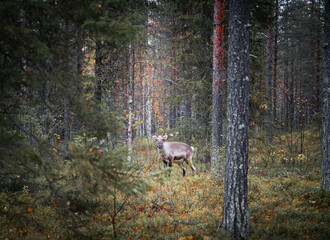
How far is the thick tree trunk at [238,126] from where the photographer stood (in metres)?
5.42

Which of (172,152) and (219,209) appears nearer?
(219,209)

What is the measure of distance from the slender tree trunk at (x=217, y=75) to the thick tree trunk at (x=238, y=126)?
14.2ft

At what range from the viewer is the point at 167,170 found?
4.23 m

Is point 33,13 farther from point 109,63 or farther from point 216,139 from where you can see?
point 216,139

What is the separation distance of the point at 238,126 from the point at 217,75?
560 cm

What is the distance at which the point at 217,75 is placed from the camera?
34.3 ft

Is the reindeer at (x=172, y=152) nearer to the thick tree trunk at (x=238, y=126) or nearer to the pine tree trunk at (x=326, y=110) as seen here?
the pine tree trunk at (x=326, y=110)

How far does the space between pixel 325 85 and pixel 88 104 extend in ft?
29.0

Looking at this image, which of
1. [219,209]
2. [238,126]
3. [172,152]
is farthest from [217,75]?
[219,209]

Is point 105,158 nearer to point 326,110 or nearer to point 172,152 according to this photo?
point 172,152

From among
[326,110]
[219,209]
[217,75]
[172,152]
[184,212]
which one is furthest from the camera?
[172,152]

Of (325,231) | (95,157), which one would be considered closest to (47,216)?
(95,157)

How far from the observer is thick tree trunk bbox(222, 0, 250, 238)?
5418mm

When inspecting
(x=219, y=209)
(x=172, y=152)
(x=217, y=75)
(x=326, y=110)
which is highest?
(x=217, y=75)
